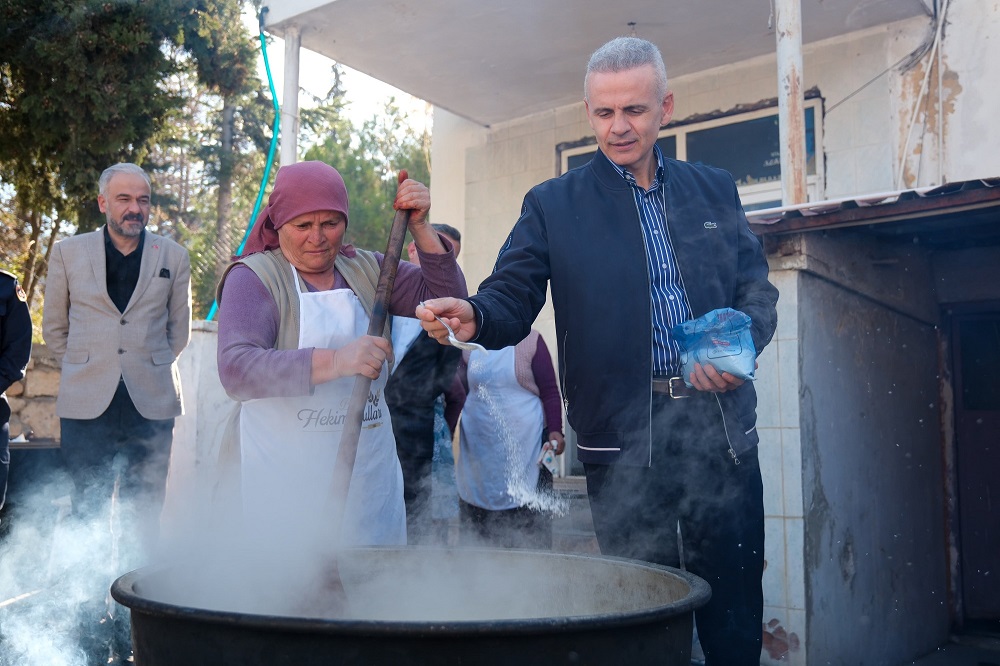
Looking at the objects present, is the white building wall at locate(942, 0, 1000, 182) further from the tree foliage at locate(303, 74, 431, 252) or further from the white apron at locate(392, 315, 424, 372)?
the tree foliage at locate(303, 74, 431, 252)

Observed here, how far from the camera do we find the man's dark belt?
7.80 feet

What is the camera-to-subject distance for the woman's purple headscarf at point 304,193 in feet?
8.20

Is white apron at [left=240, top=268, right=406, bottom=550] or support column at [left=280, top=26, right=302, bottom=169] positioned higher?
support column at [left=280, top=26, right=302, bottom=169]

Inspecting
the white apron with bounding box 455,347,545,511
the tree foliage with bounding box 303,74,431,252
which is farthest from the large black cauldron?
the tree foliage with bounding box 303,74,431,252

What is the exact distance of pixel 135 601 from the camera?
173 centimetres

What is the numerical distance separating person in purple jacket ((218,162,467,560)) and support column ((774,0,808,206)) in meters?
3.18

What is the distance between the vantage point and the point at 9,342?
447 cm

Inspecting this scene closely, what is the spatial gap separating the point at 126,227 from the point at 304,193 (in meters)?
2.24

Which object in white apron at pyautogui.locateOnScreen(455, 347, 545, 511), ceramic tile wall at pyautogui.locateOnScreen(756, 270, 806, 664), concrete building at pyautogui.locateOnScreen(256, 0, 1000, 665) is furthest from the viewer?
white apron at pyautogui.locateOnScreen(455, 347, 545, 511)

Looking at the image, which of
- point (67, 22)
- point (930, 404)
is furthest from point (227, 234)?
point (930, 404)

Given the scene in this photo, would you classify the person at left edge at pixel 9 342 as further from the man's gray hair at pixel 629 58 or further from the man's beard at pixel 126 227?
the man's gray hair at pixel 629 58

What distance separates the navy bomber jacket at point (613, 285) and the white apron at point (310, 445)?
51cm

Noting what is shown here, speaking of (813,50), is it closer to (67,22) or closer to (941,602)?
(941,602)

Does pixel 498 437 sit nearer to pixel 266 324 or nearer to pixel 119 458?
pixel 119 458
